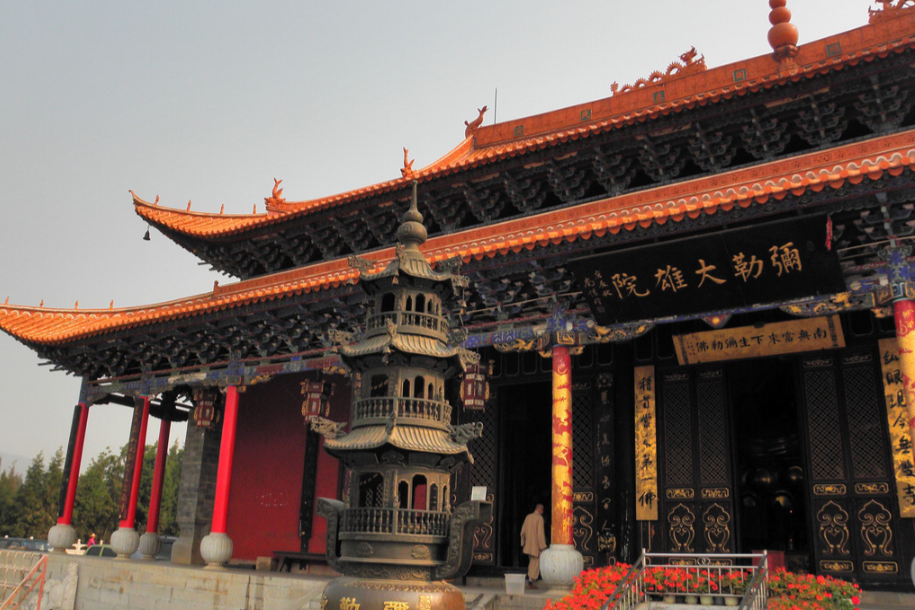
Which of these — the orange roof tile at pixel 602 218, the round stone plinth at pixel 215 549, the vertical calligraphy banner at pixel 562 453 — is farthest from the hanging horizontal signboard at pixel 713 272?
the round stone plinth at pixel 215 549

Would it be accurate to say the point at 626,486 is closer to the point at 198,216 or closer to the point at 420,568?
the point at 420,568

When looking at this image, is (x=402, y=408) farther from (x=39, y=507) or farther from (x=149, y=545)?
(x=39, y=507)

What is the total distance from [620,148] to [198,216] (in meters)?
10.1

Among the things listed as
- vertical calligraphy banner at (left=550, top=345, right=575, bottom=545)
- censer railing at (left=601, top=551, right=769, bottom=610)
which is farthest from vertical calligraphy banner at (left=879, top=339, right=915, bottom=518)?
vertical calligraphy banner at (left=550, top=345, right=575, bottom=545)

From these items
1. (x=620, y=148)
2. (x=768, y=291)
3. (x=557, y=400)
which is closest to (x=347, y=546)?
(x=557, y=400)

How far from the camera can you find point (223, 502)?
1207 cm

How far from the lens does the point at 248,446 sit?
1473cm

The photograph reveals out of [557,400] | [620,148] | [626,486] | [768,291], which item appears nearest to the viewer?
[768,291]

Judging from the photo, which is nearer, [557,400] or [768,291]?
[768,291]

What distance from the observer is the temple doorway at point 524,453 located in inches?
463

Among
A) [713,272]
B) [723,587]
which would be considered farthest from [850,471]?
[713,272]

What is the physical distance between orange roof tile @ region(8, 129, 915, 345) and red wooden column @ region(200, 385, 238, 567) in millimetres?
1777

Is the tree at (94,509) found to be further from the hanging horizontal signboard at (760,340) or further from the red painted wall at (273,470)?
the hanging horizontal signboard at (760,340)

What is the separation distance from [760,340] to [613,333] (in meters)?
2.18
